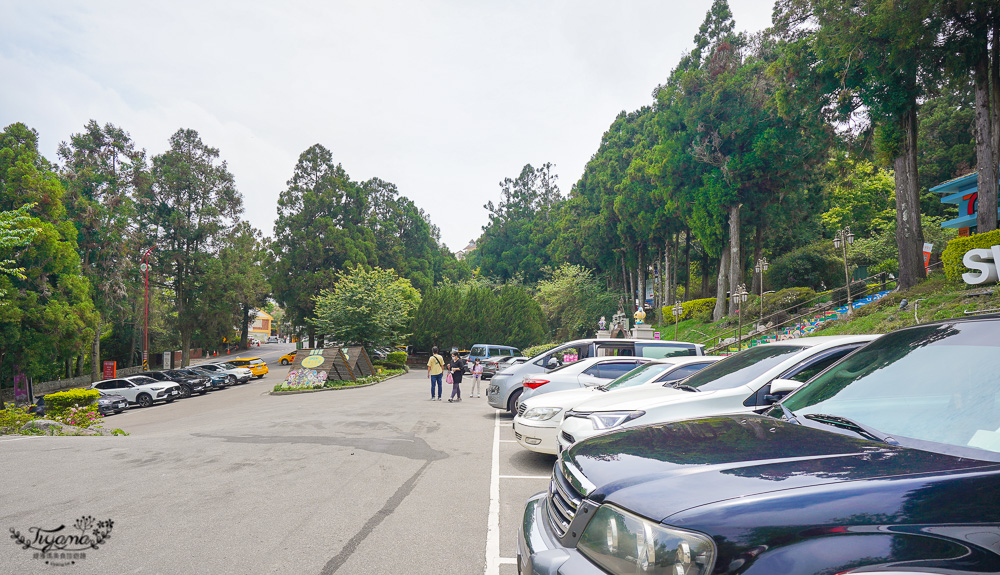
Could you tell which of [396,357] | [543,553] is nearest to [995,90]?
[543,553]

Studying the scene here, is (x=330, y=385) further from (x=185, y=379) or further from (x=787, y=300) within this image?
(x=787, y=300)

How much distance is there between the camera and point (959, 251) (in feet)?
60.8

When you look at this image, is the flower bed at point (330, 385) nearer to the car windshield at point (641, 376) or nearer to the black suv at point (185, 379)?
the black suv at point (185, 379)

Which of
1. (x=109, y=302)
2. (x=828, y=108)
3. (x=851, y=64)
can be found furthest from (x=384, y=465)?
(x=109, y=302)

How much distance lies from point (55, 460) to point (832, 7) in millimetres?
26198

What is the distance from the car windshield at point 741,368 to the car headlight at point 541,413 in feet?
5.86

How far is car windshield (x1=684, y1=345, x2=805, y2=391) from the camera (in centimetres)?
549

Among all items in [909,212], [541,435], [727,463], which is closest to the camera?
[727,463]

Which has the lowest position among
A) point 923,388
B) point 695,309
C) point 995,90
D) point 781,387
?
point 781,387

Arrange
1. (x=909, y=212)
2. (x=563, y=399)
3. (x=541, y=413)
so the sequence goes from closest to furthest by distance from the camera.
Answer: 1. (x=541, y=413)
2. (x=563, y=399)
3. (x=909, y=212)

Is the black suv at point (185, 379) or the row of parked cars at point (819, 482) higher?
the row of parked cars at point (819, 482)

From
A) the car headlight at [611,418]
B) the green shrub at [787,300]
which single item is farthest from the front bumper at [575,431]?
the green shrub at [787,300]

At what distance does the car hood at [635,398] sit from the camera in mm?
5484

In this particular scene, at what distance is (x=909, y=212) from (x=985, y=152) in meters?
3.17
